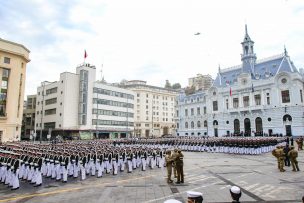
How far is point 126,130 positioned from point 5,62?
3739cm

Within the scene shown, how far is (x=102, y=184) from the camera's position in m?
11.9

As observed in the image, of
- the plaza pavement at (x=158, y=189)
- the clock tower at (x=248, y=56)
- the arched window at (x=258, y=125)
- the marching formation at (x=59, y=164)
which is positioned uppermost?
the clock tower at (x=248, y=56)

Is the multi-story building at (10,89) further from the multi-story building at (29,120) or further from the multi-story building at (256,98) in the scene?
the multi-story building at (256,98)

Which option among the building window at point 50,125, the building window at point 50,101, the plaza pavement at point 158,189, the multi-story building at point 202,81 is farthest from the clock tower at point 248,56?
the multi-story building at point 202,81

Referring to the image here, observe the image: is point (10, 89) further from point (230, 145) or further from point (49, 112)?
point (230, 145)

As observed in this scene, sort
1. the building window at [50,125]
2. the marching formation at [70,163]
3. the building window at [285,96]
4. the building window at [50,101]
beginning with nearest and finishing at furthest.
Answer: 1. the marching formation at [70,163]
2. the building window at [285,96]
3. the building window at [50,125]
4. the building window at [50,101]

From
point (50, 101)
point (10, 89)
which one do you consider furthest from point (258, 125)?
point (10, 89)

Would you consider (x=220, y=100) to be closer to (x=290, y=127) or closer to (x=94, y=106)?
(x=290, y=127)

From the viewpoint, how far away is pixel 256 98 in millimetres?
58062

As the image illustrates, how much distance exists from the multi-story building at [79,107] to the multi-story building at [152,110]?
2329 cm

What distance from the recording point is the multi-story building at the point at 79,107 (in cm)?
5928

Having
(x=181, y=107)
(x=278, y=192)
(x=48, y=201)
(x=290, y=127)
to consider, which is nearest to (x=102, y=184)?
(x=48, y=201)

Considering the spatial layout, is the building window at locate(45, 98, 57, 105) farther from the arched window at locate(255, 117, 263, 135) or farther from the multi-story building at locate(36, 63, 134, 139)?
the arched window at locate(255, 117, 263, 135)

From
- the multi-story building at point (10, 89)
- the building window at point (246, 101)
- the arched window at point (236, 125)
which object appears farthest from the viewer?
the arched window at point (236, 125)
